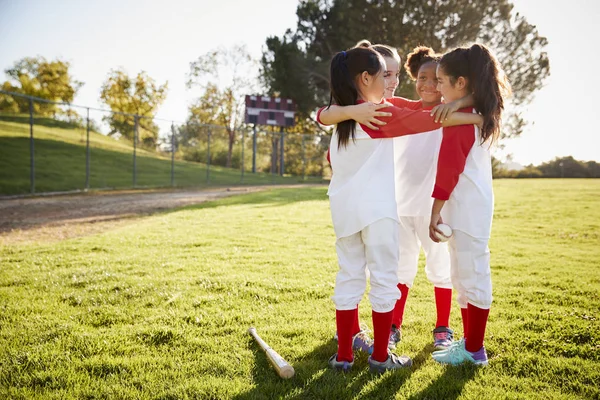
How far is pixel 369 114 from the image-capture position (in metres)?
2.24

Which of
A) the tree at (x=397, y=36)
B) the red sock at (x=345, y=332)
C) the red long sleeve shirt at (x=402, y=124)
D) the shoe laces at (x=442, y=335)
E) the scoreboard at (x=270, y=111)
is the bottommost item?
the shoe laces at (x=442, y=335)

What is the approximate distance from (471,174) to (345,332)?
1098 millimetres

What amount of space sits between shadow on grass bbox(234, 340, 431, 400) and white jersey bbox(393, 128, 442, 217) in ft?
2.96

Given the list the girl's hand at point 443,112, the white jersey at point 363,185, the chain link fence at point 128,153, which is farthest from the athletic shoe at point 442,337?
the chain link fence at point 128,153

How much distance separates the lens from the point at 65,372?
2.34 m

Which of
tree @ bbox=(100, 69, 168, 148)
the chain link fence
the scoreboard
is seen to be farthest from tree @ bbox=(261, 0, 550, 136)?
tree @ bbox=(100, 69, 168, 148)

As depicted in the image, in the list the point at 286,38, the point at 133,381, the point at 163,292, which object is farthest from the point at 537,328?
the point at 286,38

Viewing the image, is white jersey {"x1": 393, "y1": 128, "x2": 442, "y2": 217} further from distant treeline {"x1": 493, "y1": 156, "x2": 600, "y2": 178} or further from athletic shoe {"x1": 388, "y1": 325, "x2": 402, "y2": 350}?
distant treeline {"x1": 493, "y1": 156, "x2": 600, "y2": 178}

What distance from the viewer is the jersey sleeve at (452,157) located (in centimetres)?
232

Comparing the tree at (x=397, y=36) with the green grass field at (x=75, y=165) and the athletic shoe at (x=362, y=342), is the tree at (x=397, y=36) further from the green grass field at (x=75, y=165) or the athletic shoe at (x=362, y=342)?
the athletic shoe at (x=362, y=342)

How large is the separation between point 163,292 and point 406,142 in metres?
2.44

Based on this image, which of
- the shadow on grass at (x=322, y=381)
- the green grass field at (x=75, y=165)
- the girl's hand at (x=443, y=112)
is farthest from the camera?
the green grass field at (x=75, y=165)

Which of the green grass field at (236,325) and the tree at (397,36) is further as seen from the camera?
the tree at (397,36)

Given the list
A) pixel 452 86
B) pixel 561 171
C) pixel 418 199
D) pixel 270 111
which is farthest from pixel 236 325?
pixel 561 171
